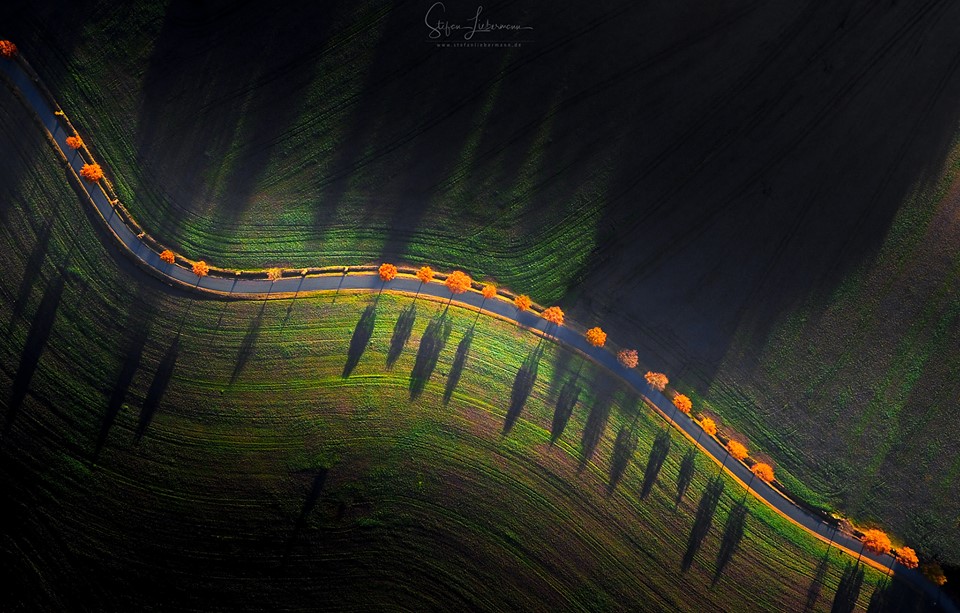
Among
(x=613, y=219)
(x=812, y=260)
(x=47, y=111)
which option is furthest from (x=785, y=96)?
(x=47, y=111)

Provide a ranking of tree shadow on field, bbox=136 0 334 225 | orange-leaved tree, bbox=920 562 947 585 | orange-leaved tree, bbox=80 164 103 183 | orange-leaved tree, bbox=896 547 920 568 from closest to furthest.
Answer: orange-leaved tree, bbox=896 547 920 568 → orange-leaved tree, bbox=920 562 947 585 → orange-leaved tree, bbox=80 164 103 183 → tree shadow on field, bbox=136 0 334 225

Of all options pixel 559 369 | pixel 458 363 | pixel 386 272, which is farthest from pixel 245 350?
pixel 559 369

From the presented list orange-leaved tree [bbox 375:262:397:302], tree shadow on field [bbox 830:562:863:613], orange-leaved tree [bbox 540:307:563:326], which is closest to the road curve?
orange-leaved tree [bbox 540:307:563:326]

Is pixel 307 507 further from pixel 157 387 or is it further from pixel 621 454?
pixel 621 454

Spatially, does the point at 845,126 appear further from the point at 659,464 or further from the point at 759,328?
the point at 659,464

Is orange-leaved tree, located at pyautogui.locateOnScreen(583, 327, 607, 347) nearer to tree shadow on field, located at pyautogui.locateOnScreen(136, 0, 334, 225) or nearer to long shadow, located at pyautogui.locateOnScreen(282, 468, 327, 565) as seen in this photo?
long shadow, located at pyautogui.locateOnScreen(282, 468, 327, 565)

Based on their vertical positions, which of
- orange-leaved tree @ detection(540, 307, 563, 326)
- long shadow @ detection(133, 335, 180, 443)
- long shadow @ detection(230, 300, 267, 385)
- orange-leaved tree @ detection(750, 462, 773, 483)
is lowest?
long shadow @ detection(133, 335, 180, 443)
